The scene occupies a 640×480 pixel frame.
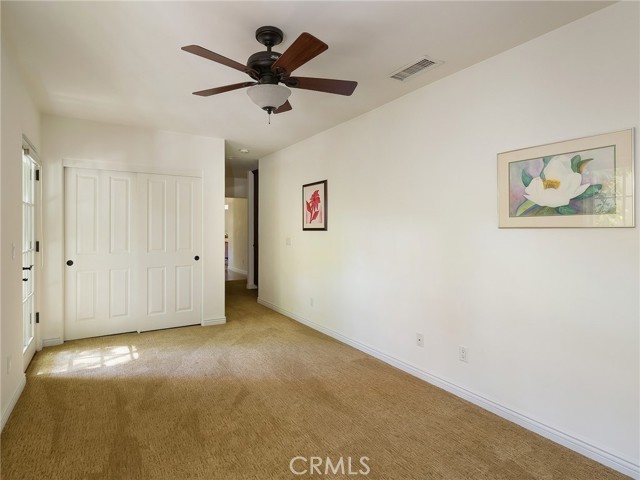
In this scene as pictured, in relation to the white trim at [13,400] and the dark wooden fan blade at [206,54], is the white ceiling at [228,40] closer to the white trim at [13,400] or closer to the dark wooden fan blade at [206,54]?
the dark wooden fan blade at [206,54]

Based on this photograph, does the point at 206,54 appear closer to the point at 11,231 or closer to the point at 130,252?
the point at 11,231

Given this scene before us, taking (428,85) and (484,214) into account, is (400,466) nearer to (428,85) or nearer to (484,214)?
(484,214)

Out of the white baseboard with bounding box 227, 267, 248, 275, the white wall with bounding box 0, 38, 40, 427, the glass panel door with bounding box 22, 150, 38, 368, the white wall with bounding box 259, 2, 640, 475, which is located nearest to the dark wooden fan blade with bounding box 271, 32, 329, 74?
the white wall with bounding box 259, 2, 640, 475

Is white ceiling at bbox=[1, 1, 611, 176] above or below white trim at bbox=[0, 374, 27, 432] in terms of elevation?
above

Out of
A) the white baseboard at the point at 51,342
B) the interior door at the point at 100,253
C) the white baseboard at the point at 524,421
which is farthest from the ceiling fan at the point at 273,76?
the white baseboard at the point at 51,342

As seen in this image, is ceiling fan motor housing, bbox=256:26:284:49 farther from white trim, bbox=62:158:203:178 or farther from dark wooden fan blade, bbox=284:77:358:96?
white trim, bbox=62:158:203:178

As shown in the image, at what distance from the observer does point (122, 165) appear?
4270 millimetres

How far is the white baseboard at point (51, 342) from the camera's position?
12.6 ft

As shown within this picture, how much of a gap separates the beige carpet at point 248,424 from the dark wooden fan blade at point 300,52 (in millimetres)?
2340

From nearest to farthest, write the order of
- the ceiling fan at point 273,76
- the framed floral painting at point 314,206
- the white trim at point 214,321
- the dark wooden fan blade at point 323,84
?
1. the ceiling fan at point 273,76
2. the dark wooden fan blade at point 323,84
3. the framed floral painting at point 314,206
4. the white trim at point 214,321

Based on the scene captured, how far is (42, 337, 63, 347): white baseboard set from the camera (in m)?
3.85

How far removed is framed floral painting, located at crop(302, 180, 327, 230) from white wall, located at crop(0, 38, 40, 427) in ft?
9.84

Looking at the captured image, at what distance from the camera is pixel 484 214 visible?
2600 mm

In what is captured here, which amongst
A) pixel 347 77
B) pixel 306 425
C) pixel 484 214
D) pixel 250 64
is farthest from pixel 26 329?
pixel 484 214
